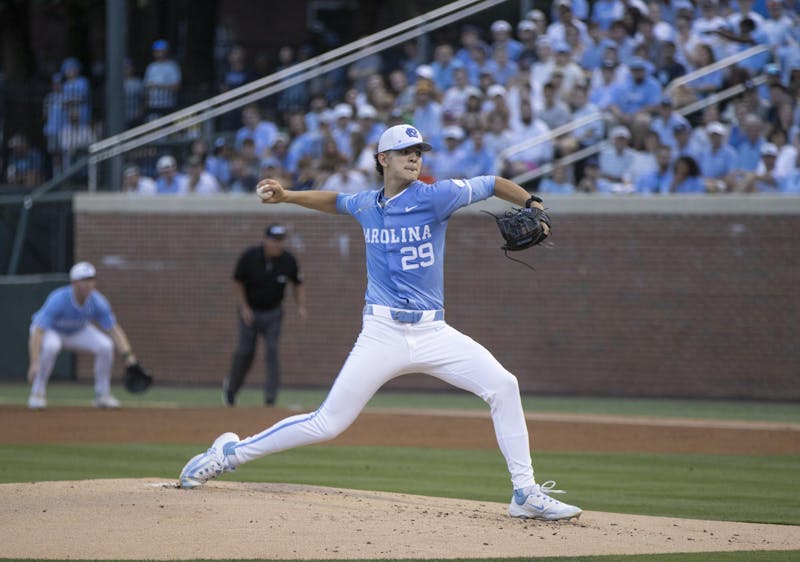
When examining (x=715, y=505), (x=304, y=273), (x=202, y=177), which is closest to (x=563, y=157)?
(x=304, y=273)

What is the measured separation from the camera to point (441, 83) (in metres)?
21.2

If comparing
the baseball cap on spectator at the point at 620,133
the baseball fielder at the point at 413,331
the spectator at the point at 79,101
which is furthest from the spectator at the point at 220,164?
the baseball fielder at the point at 413,331

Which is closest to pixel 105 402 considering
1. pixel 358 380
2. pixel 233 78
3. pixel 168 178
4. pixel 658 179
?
pixel 168 178

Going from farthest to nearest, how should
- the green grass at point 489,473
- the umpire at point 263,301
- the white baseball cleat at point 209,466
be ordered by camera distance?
the umpire at point 263,301 < the green grass at point 489,473 < the white baseball cleat at point 209,466

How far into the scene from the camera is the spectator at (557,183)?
62.4ft

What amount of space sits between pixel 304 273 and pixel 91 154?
435 centimetres

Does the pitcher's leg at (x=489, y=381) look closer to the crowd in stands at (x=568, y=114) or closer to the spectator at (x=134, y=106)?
the crowd in stands at (x=568, y=114)

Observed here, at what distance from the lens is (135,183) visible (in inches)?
848

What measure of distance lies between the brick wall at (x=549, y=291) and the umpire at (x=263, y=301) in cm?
361

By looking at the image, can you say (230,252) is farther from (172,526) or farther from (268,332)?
(172,526)

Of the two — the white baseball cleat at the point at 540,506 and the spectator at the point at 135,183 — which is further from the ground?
the spectator at the point at 135,183

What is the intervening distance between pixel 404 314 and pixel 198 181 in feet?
45.5

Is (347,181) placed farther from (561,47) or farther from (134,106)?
(134,106)

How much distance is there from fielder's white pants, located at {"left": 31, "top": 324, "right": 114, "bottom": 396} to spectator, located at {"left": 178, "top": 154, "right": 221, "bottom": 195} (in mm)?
4928
